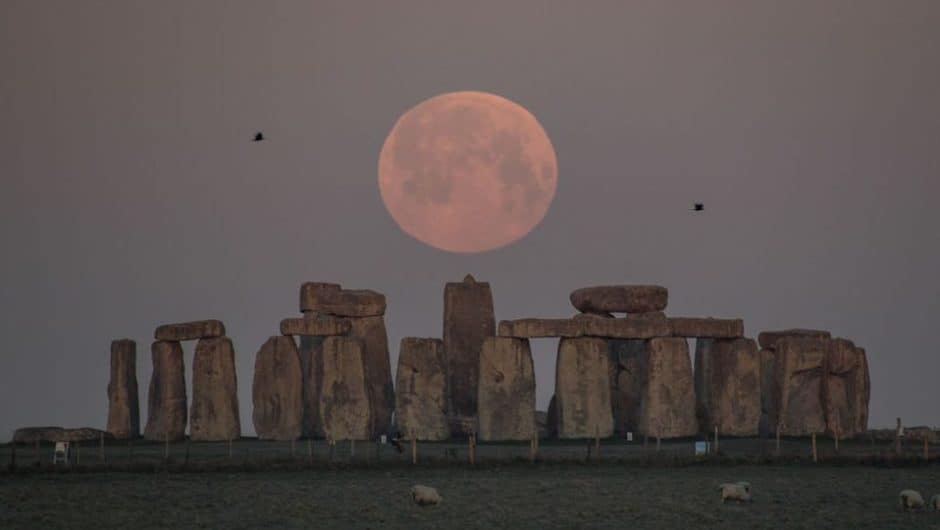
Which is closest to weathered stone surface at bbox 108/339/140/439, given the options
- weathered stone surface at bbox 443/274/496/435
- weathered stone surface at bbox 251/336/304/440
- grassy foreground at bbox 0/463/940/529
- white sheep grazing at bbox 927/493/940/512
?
weathered stone surface at bbox 251/336/304/440

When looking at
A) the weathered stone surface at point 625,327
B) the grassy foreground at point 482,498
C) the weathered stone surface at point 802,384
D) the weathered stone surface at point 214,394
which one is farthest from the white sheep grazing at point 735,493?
the weathered stone surface at point 214,394

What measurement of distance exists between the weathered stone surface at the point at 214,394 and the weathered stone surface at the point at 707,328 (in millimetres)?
13877

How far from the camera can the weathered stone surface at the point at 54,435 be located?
71.6 m

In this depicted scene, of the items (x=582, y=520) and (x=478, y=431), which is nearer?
(x=582, y=520)

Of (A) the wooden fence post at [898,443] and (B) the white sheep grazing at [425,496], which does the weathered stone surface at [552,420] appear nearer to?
(A) the wooden fence post at [898,443]

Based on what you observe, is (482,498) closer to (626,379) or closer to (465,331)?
(465,331)

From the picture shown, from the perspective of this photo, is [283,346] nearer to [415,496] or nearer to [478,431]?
[478,431]

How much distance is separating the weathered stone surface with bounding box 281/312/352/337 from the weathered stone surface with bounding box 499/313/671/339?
5137 mm

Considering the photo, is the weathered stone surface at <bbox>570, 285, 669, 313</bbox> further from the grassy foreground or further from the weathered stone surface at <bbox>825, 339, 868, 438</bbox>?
the grassy foreground

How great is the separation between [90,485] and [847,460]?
19.8 metres

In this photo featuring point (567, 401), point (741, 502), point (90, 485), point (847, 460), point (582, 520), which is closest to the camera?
point (582, 520)

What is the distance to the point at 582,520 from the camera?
1908 inches

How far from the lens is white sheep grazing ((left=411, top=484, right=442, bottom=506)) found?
50.8 meters

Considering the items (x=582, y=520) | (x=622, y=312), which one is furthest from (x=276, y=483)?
(x=622, y=312)
